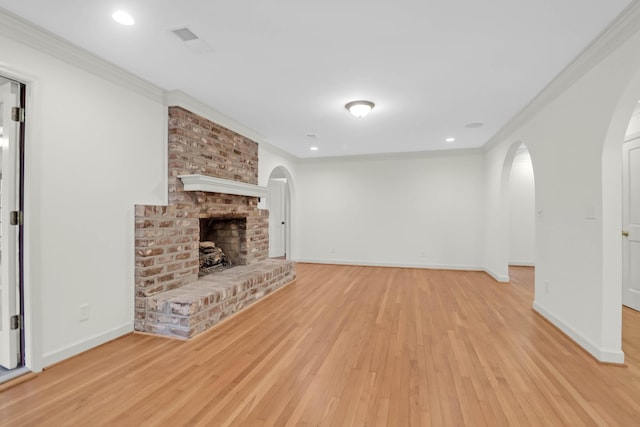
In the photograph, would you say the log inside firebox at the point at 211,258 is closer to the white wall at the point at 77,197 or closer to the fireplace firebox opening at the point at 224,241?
the fireplace firebox opening at the point at 224,241

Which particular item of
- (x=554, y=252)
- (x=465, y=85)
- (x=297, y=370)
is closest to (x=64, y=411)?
(x=297, y=370)

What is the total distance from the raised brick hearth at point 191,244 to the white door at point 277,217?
302 centimetres

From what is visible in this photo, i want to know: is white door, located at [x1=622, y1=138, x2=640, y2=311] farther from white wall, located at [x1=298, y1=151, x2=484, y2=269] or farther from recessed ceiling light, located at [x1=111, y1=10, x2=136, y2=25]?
recessed ceiling light, located at [x1=111, y1=10, x2=136, y2=25]

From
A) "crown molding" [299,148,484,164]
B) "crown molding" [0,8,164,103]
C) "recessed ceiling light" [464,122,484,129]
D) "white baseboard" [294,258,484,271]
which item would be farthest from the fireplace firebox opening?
"recessed ceiling light" [464,122,484,129]

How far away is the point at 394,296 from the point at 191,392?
9.67 feet

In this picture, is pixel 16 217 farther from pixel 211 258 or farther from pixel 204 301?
pixel 211 258

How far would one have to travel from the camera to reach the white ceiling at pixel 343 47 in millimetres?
1873

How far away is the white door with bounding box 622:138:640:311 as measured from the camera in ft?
11.1

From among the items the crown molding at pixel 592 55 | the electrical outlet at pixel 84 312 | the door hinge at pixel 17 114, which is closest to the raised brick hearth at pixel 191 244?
the electrical outlet at pixel 84 312

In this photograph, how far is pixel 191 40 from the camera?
7.26 feet

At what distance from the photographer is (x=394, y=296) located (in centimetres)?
416

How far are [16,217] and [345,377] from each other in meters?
2.63

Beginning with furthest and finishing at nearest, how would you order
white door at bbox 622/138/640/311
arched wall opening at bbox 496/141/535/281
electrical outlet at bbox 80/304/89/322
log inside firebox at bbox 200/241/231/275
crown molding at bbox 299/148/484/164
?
arched wall opening at bbox 496/141/535/281 → crown molding at bbox 299/148/484/164 → log inside firebox at bbox 200/241/231/275 → white door at bbox 622/138/640/311 → electrical outlet at bbox 80/304/89/322

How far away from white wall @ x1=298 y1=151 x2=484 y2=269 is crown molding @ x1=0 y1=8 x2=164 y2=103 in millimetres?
4372
